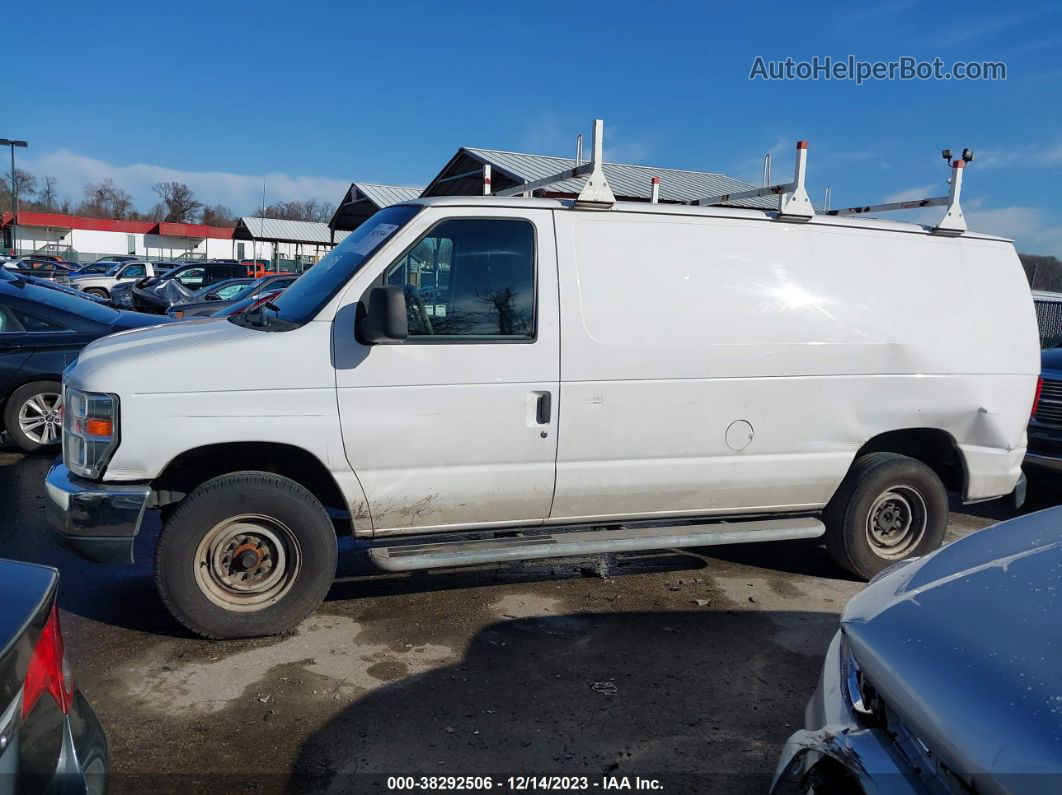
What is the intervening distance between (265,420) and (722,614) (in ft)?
9.13

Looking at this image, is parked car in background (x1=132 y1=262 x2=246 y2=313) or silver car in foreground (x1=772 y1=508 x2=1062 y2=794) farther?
parked car in background (x1=132 y1=262 x2=246 y2=313)

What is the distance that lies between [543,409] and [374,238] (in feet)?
4.26

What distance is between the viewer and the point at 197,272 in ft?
83.8

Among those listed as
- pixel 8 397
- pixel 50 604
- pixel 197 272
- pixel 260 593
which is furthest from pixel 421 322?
pixel 197 272

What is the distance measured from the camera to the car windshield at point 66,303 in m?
8.34

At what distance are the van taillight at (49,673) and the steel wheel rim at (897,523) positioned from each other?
4.47m

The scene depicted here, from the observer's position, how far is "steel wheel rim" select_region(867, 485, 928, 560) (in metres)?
5.16

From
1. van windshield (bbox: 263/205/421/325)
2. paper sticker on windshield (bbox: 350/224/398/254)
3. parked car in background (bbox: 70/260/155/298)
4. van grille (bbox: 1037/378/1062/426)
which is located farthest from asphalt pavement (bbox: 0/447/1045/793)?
parked car in background (bbox: 70/260/155/298)

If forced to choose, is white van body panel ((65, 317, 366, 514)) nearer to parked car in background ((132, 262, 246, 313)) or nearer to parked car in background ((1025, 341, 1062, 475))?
parked car in background ((1025, 341, 1062, 475))

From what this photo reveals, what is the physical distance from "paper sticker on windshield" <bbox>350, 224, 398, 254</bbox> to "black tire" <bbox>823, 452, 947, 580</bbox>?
3.14 metres

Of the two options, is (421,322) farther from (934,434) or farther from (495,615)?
(934,434)

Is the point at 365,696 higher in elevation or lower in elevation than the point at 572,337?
lower

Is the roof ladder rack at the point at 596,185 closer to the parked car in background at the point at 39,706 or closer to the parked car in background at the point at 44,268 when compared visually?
the parked car in background at the point at 39,706

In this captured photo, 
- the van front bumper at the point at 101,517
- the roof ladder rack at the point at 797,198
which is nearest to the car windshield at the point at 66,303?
the van front bumper at the point at 101,517
